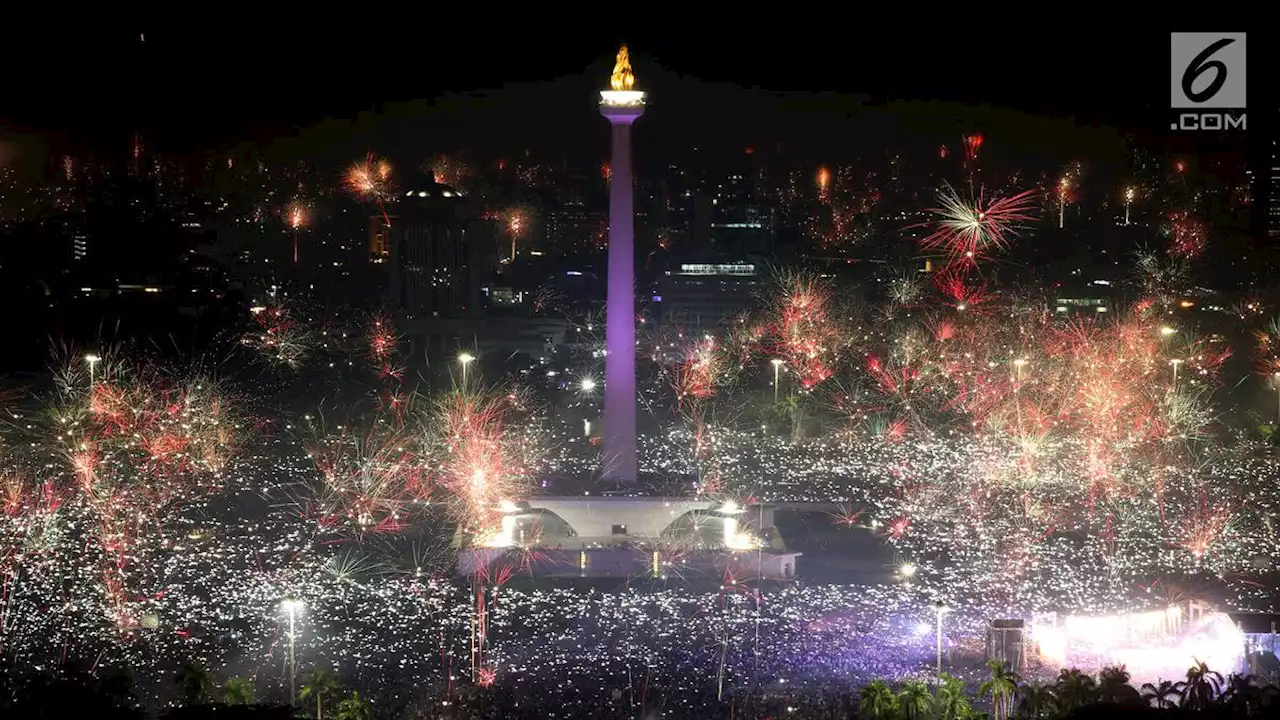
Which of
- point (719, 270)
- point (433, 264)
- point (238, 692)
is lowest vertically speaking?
point (238, 692)

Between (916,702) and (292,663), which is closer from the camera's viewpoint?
(916,702)

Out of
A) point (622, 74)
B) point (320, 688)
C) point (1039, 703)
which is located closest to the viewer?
point (1039, 703)

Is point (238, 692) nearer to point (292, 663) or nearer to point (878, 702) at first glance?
point (292, 663)

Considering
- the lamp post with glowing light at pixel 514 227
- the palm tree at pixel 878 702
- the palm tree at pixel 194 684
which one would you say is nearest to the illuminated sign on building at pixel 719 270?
the lamp post with glowing light at pixel 514 227

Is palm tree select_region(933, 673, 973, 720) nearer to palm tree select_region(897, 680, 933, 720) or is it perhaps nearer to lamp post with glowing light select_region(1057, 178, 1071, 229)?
palm tree select_region(897, 680, 933, 720)

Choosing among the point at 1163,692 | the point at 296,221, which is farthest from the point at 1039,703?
the point at 296,221

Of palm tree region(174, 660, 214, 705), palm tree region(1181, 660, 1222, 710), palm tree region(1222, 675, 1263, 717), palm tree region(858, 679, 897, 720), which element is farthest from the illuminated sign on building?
palm tree region(174, 660, 214, 705)

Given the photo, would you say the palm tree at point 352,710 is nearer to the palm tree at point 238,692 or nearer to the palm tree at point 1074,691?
the palm tree at point 238,692
